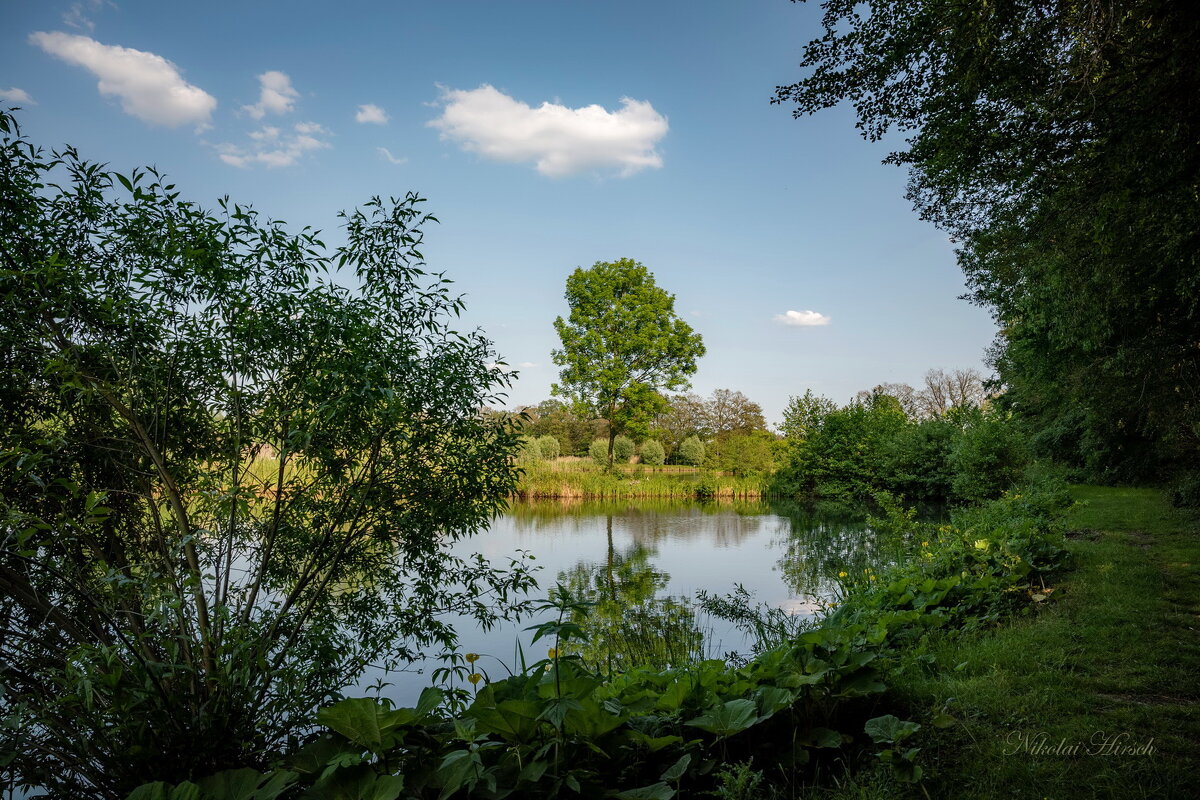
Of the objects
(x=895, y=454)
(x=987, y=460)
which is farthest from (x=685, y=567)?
(x=895, y=454)

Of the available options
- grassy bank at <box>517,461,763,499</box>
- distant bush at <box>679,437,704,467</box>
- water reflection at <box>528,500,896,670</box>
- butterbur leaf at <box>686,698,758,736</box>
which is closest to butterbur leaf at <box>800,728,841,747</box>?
butterbur leaf at <box>686,698,758,736</box>

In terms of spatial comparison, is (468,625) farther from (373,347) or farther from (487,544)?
(487,544)

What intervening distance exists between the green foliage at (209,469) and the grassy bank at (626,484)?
70.6 feet

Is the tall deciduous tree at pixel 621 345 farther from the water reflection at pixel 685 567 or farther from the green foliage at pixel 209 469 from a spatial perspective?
the green foliage at pixel 209 469

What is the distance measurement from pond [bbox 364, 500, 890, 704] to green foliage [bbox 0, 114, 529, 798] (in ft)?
2.38

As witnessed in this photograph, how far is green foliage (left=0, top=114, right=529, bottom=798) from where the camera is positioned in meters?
2.75

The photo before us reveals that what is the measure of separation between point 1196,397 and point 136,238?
12.0m

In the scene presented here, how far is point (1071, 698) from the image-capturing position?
340 cm

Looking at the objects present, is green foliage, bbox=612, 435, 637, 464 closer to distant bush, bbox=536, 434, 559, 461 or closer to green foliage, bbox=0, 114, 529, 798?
distant bush, bbox=536, 434, 559, 461

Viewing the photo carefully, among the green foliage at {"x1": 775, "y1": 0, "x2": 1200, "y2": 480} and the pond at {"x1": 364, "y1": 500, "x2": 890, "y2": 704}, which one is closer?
the green foliage at {"x1": 775, "y1": 0, "x2": 1200, "y2": 480}

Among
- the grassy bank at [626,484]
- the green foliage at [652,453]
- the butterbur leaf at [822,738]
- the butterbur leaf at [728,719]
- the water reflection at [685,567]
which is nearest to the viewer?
the butterbur leaf at [728,719]

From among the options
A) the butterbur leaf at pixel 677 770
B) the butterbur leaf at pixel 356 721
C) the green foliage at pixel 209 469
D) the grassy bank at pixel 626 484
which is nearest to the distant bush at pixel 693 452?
the grassy bank at pixel 626 484

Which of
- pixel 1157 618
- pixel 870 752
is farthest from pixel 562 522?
pixel 870 752

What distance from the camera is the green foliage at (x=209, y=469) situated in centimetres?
275
